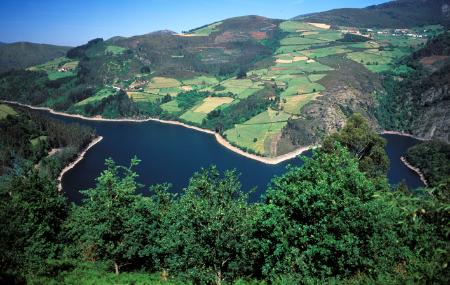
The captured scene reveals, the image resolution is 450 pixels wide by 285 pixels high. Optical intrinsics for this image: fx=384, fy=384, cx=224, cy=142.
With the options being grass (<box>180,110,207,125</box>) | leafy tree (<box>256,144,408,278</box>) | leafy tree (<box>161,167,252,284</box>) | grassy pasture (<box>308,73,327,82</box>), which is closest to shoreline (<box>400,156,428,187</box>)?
grassy pasture (<box>308,73,327,82</box>)

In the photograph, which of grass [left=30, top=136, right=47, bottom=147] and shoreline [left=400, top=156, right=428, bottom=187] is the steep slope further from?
grass [left=30, top=136, right=47, bottom=147]

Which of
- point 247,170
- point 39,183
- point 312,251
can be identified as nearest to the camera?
point 312,251

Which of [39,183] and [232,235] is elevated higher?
[232,235]

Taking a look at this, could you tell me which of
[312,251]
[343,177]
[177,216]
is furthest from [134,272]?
[343,177]

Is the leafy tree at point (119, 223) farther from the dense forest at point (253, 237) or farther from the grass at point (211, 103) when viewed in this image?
the grass at point (211, 103)

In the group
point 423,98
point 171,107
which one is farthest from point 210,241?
point 171,107


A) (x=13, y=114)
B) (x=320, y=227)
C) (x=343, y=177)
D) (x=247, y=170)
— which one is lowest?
(x=247, y=170)

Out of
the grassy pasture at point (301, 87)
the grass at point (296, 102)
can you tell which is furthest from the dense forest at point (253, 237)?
the grassy pasture at point (301, 87)

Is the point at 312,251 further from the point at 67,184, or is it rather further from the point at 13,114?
the point at 13,114
